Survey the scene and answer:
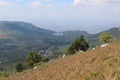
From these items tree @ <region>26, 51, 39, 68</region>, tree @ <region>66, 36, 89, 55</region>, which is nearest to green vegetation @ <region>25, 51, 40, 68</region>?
tree @ <region>26, 51, 39, 68</region>

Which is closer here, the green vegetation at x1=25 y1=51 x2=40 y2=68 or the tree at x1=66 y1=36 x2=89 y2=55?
the tree at x1=66 y1=36 x2=89 y2=55

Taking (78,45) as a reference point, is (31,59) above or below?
below

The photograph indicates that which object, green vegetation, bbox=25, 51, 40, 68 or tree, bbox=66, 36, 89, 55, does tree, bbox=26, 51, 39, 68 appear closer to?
green vegetation, bbox=25, 51, 40, 68

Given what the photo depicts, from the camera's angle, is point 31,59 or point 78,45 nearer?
point 78,45

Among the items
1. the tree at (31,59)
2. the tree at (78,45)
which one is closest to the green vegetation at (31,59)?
the tree at (31,59)

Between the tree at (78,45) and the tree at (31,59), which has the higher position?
the tree at (78,45)

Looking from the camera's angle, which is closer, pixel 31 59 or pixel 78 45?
pixel 78 45

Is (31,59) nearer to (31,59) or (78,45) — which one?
(31,59)

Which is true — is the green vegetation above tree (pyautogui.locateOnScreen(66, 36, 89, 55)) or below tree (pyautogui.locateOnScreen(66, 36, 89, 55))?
below

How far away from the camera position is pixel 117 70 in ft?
50.2

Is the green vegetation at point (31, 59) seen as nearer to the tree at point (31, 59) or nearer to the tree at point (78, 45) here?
the tree at point (31, 59)

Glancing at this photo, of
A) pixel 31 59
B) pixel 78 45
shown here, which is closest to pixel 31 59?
pixel 31 59

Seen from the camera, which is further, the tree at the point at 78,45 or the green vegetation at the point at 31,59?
the green vegetation at the point at 31,59

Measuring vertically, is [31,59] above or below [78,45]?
below
